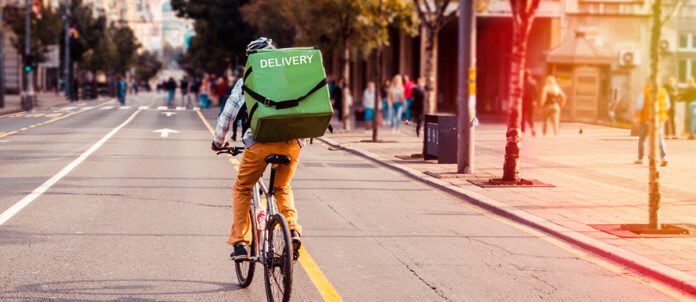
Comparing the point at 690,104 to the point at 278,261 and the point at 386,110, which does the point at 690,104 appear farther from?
the point at 278,261

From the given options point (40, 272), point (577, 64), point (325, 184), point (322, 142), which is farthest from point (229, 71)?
point (40, 272)

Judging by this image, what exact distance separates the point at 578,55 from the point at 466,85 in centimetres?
2374

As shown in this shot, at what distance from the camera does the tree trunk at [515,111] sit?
51.3 feet

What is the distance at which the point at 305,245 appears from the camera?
390 inches

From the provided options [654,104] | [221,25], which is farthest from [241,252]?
[221,25]

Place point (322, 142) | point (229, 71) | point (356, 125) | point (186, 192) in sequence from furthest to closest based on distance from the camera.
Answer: point (229, 71), point (356, 125), point (322, 142), point (186, 192)

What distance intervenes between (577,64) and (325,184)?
26106mm

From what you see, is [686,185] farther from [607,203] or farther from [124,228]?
[124,228]

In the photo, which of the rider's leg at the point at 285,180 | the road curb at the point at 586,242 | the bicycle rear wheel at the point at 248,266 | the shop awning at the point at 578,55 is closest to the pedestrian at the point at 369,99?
the shop awning at the point at 578,55

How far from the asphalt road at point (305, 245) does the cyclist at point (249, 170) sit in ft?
1.49

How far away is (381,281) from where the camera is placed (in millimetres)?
8164

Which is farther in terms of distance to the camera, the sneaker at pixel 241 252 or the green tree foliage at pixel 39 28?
the green tree foliage at pixel 39 28

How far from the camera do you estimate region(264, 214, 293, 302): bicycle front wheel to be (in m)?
6.41

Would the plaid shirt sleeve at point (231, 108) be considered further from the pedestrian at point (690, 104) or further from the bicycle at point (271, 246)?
the pedestrian at point (690, 104)
